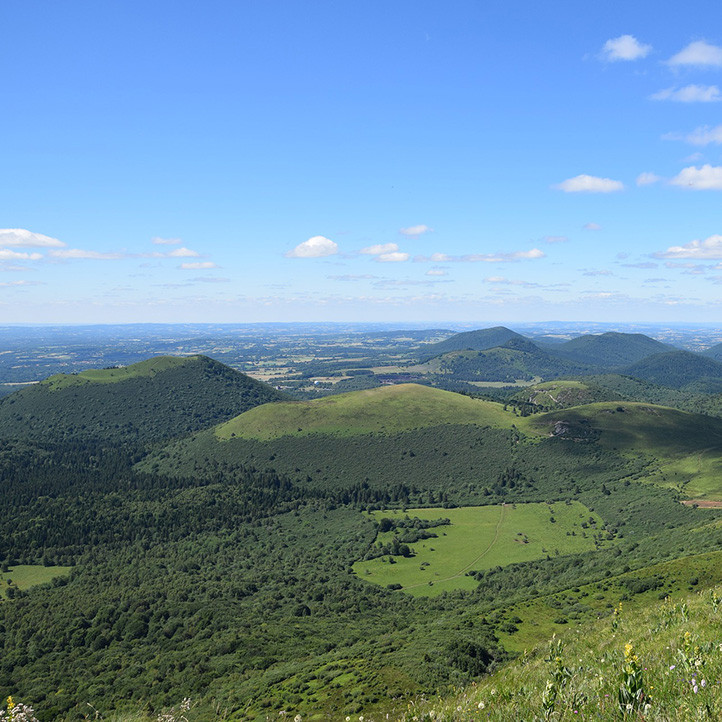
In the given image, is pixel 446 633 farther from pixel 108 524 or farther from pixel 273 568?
pixel 108 524

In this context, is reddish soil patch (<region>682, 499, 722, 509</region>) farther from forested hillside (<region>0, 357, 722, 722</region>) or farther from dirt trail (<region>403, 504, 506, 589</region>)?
dirt trail (<region>403, 504, 506, 589</region>)

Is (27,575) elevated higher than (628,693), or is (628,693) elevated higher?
(628,693)

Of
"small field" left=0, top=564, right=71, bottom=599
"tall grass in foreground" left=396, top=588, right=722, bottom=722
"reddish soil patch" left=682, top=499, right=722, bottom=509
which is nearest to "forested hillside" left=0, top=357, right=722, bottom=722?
"small field" left=0, top=564, right=71, bottom=599

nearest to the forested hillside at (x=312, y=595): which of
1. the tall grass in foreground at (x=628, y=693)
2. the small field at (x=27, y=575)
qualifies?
the small field at (x=27, y=575)

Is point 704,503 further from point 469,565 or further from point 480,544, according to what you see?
point 469,565

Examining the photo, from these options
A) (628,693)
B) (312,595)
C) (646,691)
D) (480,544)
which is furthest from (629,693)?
(480,544)

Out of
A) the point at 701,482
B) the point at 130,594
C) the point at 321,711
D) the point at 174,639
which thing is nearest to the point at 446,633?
the point at 321,711

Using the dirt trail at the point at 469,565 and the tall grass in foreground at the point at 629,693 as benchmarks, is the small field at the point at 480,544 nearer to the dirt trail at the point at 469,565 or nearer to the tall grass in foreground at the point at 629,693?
the dirt trail at the point at 469,565
